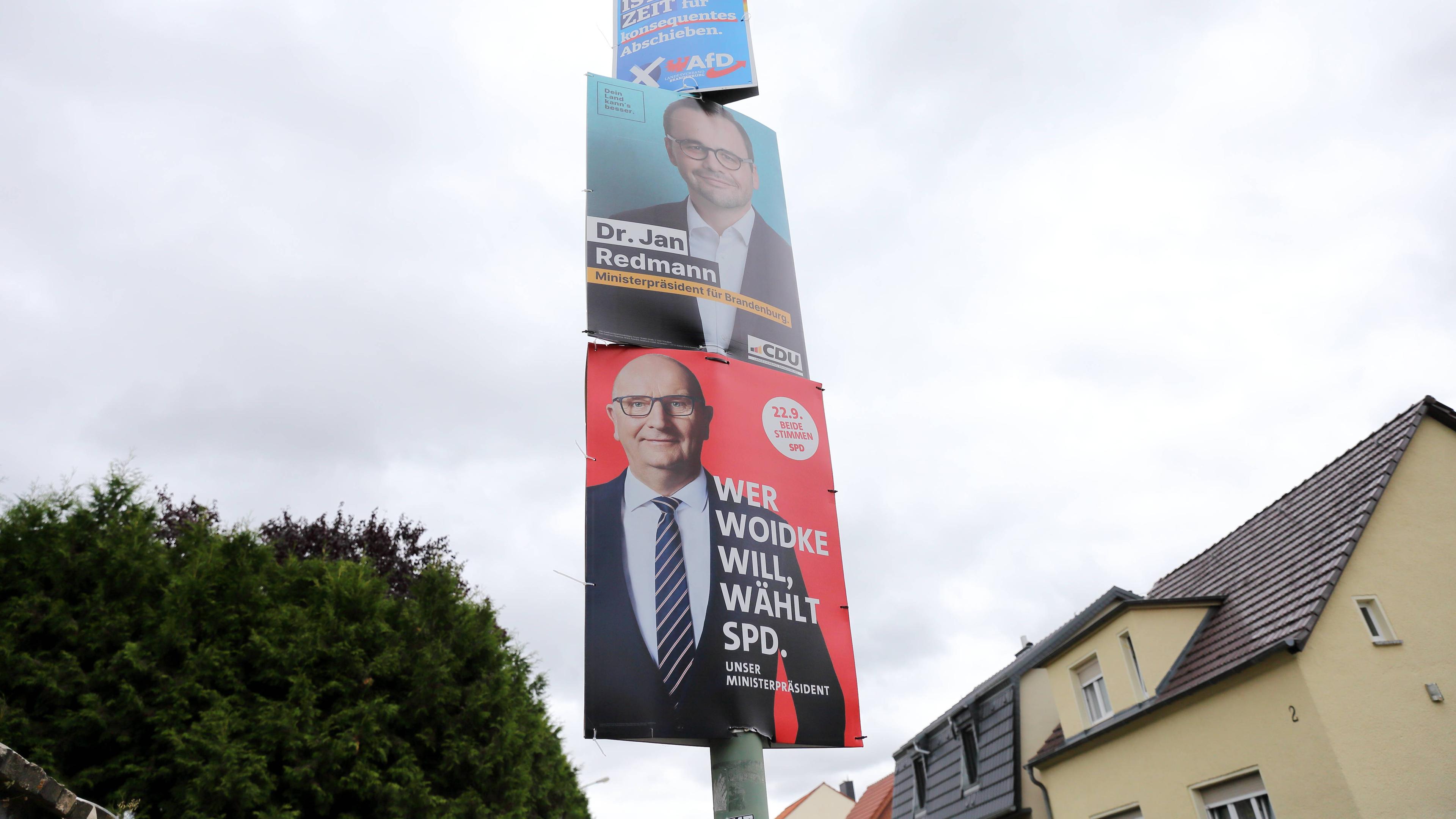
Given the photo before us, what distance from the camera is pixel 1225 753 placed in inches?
403

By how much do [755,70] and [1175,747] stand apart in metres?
10.7

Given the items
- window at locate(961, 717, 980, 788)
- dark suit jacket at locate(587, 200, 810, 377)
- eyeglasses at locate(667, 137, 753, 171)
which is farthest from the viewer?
window at locate(961, 717, 980, 788)

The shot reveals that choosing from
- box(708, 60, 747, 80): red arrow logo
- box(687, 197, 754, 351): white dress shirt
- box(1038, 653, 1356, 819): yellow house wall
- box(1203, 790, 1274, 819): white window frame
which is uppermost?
box(708, 60, 747, 80): red arrow logo

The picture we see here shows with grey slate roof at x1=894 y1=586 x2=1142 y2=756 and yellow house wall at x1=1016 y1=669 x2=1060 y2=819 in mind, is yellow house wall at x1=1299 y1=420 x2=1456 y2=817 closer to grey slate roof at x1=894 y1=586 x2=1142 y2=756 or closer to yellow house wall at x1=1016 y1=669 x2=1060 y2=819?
grey slate roof at x1=894 y1=586 x2=1142 y2=756

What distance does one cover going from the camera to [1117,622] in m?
12.3

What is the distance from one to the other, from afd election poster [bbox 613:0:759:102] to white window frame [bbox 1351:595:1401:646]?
32.6 feet

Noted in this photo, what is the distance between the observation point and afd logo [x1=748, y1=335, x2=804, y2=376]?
982cm

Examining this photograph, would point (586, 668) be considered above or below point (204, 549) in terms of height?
below

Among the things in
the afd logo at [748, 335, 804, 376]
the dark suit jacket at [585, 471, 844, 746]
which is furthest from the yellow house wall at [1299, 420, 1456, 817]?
the afd logo at [748, 335, 804, 376]

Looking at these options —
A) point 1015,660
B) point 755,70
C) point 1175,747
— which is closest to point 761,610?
point 1175,747

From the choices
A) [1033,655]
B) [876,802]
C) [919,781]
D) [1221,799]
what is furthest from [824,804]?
[1221,799]

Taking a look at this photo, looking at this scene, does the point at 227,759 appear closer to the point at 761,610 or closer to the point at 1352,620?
the point at 761,610

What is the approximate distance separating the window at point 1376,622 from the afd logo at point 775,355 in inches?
280

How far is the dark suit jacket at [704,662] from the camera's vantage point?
23.9 feet
